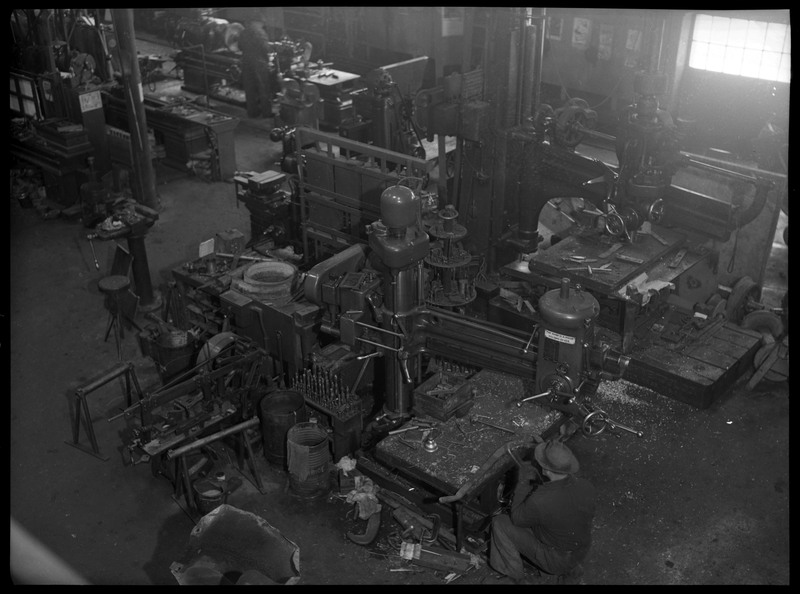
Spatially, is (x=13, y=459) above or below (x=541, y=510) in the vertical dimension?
below

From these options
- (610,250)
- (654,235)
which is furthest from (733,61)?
(610,250)

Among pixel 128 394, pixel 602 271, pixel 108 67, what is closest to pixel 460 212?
pixel 602 271

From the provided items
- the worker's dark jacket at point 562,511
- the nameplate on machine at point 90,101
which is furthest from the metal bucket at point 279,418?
the nameplate on machine at point 90,101

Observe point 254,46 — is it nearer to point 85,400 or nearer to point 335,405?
point 85,400

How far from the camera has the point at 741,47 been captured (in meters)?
10.0

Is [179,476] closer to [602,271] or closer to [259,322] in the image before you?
[259,322]

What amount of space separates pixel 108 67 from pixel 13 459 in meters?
5.93

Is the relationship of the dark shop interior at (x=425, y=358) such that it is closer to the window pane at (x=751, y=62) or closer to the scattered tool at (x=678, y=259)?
the scattered tool at (x=678, y=259)

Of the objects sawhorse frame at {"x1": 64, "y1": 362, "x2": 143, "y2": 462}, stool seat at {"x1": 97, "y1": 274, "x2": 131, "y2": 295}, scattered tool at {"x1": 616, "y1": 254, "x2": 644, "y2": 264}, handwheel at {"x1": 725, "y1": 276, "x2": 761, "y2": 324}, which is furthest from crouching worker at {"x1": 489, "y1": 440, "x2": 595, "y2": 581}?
stool seat at {"x1": 97, "y1": 274, "x2": 131, "y2": 295}

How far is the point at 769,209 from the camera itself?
6.89 m

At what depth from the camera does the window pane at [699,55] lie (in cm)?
1037

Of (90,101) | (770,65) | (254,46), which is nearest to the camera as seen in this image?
(90,101)

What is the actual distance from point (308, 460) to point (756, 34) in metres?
7.83

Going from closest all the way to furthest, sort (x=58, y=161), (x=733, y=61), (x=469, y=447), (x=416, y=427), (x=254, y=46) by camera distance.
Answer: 1. (x=469, y=447)
2. (x=416, y=427)
3. (x=58, y=161)
4. (x=733, y=61)
5. (x=254, y=46)
